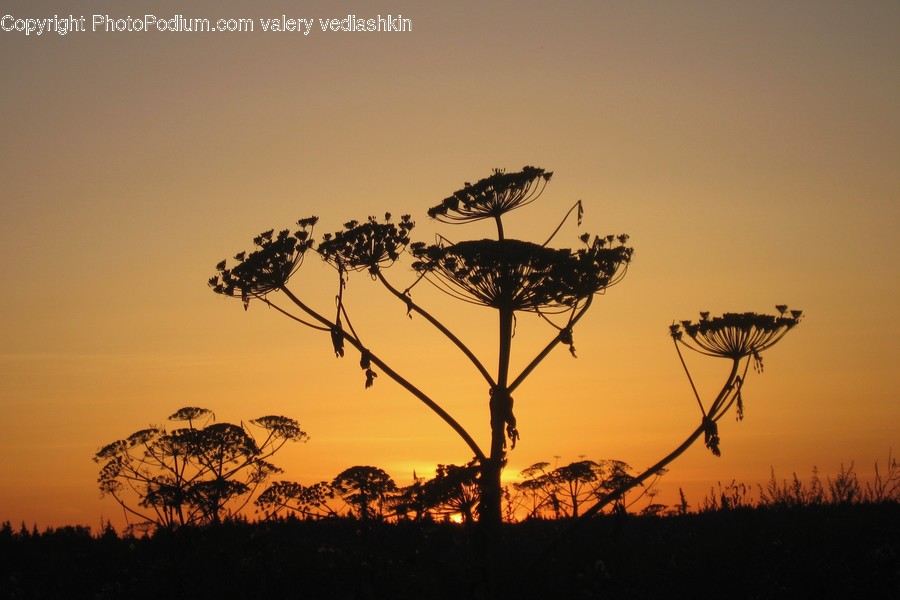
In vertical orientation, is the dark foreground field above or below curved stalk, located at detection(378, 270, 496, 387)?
below

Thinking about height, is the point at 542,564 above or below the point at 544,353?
below

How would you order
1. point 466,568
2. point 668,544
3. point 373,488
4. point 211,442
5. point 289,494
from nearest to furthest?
point 466,568 → point 668,544 → point 373,488 → point 289,494 → point 211,442

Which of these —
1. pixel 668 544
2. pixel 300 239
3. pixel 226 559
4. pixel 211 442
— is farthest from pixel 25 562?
pixel 668 544

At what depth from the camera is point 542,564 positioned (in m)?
20.5

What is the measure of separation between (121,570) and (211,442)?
23.2 ft

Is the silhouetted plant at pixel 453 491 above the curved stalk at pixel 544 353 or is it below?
below

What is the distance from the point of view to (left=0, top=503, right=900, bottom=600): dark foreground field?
18.9m

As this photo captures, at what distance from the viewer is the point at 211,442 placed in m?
30.5

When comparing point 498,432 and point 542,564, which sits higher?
point 498,432

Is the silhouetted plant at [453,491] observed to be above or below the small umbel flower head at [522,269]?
below

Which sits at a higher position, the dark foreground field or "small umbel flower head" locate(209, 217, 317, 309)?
"small umbel flower head" locate(209, 217, 317, 309)

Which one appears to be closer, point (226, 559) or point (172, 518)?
point (226, 559)

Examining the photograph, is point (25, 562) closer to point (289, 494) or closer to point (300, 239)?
point (289, 494)

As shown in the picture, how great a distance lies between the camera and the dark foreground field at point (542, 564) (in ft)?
62.0
